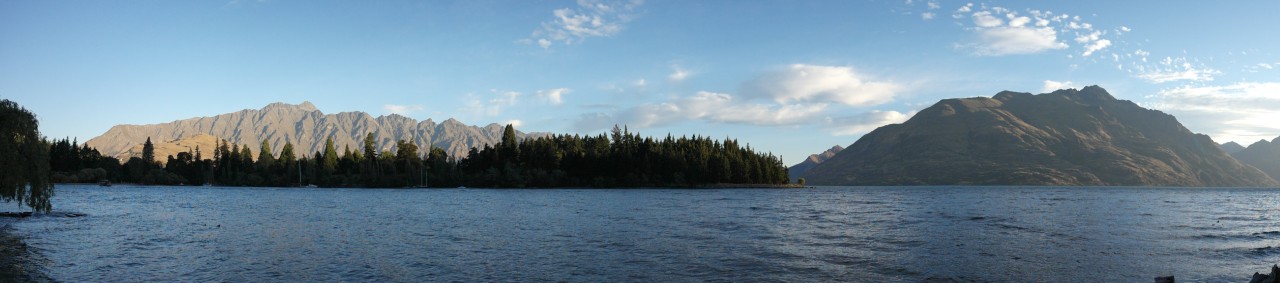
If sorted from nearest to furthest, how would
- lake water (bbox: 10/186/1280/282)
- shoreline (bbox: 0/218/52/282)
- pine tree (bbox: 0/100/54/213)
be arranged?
1. shoreline (bbox: 0/218/52/282)
2. lake water (bbox: 10/186/1280/282)
3. pine tree (bbox: 0/100/54/213)

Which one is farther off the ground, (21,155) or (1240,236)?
(21,155)

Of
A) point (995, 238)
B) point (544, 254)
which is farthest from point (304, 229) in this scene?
point (995, 238)

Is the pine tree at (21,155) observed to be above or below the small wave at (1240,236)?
above

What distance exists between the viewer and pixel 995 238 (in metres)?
50.6

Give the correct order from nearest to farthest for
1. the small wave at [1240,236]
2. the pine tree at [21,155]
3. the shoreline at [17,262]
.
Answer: the shoreline at [17,262]
the small wave at [1240,236]
the pine tree at [21,155]

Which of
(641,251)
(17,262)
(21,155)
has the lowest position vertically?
(641,251)

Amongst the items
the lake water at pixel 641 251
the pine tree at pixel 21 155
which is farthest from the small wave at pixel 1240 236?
the pine tree at pixel 21 155

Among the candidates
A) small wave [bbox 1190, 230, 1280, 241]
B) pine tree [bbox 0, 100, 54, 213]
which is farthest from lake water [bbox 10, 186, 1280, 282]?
pine tree [bbox 0, 100, 54, 213]

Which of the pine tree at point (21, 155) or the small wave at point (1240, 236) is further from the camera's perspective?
the pine tree at point (21, 155)

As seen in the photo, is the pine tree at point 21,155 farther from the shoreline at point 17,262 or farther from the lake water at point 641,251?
the shoreline at point 17,262

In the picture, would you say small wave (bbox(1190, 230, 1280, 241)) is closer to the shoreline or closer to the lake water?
the lake water

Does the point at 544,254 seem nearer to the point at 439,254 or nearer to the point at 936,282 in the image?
the point at 439,254

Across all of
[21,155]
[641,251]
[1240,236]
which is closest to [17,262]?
[21,155]

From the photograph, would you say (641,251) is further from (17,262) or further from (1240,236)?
(1240,236)
